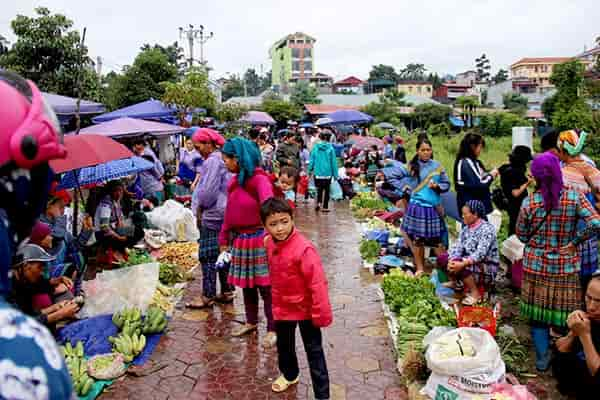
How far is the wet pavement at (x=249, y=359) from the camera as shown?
3846 mm

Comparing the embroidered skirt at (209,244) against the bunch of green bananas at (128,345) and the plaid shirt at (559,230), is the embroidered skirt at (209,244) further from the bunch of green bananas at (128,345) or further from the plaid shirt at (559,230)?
the plaid shirt at (559,230)

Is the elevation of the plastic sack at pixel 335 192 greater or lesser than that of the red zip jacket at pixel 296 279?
lesser

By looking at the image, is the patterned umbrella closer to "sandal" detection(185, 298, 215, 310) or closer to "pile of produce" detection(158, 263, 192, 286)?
"pile of produce" detection(158, 263, 192, 286)

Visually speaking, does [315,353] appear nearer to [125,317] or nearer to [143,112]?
[125,317]

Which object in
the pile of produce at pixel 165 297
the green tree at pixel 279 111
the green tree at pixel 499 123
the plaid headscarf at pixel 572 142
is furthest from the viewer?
the green tree at pixel 499 123

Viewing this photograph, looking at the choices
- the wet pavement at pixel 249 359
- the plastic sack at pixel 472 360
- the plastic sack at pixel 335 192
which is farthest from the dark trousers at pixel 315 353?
the plastic sack at pixel 335 192

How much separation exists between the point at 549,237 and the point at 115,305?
155 inches

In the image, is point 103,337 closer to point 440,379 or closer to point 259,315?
point 259,315

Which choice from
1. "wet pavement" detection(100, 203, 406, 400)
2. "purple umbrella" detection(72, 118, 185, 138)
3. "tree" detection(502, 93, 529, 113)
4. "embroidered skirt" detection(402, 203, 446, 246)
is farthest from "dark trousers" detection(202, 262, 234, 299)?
"tree" detection(502, 93, 529, 113)

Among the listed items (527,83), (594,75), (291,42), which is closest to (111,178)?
(594,75)

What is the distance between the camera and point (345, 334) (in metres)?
4.79

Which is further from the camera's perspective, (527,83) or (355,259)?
(527,83)

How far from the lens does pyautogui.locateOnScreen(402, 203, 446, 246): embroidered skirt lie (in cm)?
591

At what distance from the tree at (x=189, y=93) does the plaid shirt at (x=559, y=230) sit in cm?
974
